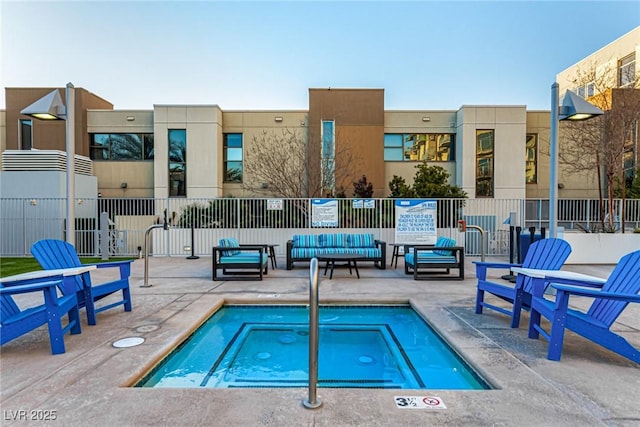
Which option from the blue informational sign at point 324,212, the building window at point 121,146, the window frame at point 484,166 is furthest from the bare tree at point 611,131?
the building window at point 121,146

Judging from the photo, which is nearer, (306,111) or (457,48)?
(457,48)

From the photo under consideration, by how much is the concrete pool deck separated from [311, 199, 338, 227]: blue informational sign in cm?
737

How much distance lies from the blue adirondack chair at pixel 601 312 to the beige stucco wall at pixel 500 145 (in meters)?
13.5

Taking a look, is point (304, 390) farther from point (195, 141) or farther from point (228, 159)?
point (228, 159)

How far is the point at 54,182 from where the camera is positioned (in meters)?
13.8

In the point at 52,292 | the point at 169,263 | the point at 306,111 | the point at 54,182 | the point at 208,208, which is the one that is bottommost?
the point at 169,263

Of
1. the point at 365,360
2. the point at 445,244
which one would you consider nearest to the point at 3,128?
the point at 445,244

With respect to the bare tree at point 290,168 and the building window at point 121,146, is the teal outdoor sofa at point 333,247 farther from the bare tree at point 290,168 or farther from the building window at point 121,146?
the building window at point 121,146

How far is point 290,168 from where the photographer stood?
53.3 ft

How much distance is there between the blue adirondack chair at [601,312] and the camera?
329 cm

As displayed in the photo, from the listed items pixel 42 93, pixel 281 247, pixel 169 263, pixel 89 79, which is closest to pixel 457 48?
pixel 281 247

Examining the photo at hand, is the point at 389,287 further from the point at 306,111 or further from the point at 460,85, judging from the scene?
the point at 460,85

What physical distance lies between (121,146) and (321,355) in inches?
659

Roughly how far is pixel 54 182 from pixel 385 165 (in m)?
14.0
